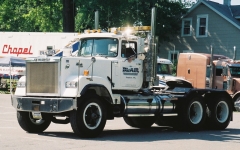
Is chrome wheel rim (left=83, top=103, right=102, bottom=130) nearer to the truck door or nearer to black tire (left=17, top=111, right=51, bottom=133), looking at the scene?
the truck door

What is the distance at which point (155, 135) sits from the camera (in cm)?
1499

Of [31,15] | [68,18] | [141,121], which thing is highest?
[31,15]

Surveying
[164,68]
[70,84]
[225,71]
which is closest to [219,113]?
[70,84]

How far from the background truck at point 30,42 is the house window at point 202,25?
52.6 ft

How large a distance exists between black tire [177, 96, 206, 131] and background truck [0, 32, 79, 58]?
1849 centimetres

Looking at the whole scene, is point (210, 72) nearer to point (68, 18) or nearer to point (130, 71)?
point (130, 71)

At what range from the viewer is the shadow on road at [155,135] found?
13959 mm

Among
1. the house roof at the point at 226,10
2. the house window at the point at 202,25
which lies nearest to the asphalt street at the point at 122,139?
the house roof at the point at 226,10

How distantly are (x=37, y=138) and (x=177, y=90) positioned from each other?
4935 millimetres

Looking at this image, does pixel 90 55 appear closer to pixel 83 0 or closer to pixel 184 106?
pixel 184 106

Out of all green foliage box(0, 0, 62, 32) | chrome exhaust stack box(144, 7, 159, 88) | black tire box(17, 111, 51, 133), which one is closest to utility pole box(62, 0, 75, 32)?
green foliage box(0, 0, 62, 32)

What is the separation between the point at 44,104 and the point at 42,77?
790 mm

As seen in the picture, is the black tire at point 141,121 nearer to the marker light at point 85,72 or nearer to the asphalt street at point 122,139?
the asphalt street at point 122,139

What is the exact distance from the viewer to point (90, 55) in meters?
15.0
